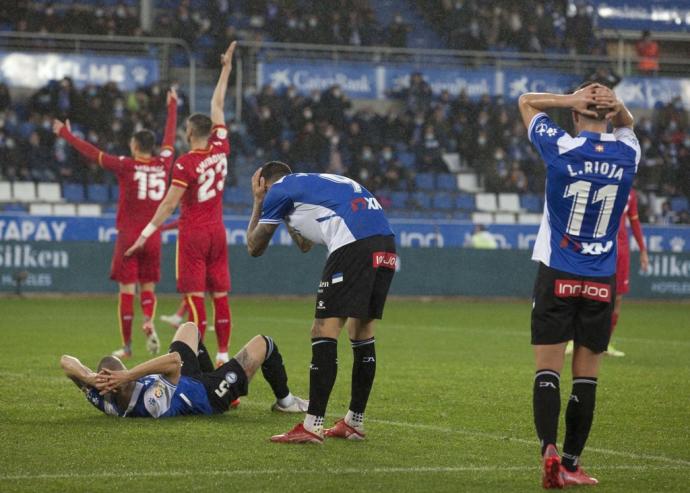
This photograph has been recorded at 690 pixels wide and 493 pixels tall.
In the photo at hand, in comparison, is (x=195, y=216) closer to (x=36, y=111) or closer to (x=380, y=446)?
(x=380, y=446)

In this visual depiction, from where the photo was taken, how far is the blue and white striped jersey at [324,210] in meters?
7.81

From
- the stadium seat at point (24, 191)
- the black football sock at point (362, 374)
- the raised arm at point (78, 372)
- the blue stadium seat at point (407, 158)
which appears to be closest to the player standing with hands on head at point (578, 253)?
the black football sock at point (362, 374)

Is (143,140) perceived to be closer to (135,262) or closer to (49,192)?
(135,262)

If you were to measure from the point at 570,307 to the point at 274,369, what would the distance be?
9.76 ft

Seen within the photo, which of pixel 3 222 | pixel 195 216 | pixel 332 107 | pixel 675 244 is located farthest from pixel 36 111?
pixel 195 216

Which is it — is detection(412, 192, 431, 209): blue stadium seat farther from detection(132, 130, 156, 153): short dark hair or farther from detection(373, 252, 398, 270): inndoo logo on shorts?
detection(373, 252, 398, 270): inndoo logo on shorts

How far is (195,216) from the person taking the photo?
12.1 meters

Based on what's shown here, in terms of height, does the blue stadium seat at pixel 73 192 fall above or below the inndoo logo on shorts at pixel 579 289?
below

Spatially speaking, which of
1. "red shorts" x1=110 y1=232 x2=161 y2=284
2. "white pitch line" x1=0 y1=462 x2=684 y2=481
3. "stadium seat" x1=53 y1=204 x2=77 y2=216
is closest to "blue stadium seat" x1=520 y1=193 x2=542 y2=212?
"stadium seat" x1=53 y1=204 x2=77 y2=216

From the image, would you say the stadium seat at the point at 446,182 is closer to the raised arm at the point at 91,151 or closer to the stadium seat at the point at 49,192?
the stadium seat at the point at 49,192

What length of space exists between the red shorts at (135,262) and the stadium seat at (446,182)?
1800cm

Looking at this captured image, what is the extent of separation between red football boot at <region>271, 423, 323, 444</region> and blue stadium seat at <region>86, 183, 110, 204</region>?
20986 mm

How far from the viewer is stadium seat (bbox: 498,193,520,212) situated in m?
31.1

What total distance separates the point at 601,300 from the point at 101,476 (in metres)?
2.87
